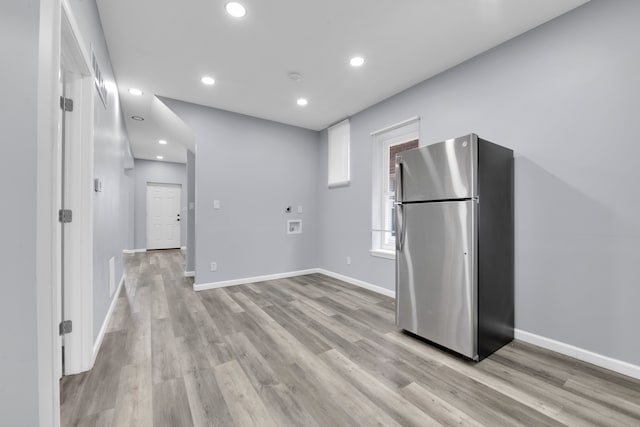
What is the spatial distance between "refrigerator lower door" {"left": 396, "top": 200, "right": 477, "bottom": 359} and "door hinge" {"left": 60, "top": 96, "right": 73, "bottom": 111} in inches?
105

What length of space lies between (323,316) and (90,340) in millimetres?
1938

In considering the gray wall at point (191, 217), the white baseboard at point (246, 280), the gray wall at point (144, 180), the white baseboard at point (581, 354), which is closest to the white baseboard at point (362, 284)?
the white baseboard at point (246, 280)

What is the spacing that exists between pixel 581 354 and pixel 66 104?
162 inches

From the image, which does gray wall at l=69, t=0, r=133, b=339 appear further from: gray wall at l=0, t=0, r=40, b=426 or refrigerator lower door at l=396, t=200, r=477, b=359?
refrigerator lower door at l=396, t=200, r=477, b=359

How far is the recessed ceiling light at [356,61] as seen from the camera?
273cm

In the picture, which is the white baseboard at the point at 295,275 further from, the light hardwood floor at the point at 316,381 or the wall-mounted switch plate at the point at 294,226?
the light hardwood floor at the point at 316,381

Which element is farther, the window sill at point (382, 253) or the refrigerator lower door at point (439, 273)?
the window sill at point (382, 253)

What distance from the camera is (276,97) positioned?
12.0ft


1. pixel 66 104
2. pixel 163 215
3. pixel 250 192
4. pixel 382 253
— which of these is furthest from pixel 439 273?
pixel 163 215

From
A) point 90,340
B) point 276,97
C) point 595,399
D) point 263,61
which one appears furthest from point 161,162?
point 595,399

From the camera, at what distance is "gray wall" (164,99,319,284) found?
3896mm

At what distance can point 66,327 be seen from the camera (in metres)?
1.76

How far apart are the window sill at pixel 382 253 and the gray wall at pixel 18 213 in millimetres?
3254

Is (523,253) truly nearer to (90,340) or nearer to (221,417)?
(221,417)
